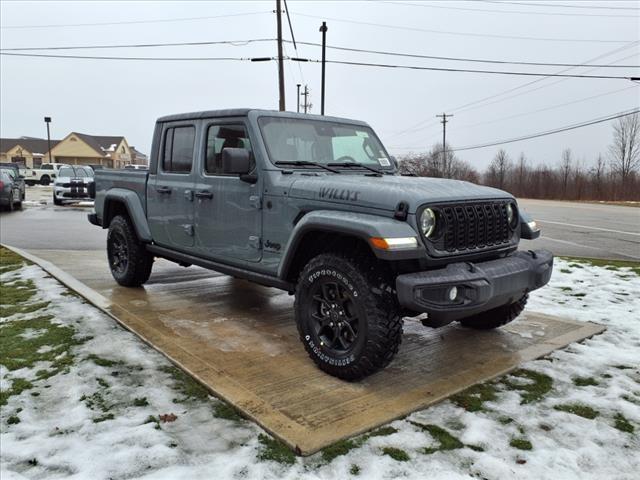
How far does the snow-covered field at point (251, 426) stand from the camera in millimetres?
2633

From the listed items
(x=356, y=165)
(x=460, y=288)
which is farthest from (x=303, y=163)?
(x=460, y=288)

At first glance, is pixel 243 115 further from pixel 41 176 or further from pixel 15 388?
pixel 41 176

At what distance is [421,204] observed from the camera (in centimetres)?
337

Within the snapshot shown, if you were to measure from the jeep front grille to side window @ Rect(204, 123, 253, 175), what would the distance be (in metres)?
1.88

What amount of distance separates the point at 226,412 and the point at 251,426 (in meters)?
0.24

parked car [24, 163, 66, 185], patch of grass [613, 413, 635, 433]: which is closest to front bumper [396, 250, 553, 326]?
patch of grass [613, 413, 635, 433]

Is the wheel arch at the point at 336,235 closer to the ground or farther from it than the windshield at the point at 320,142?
closer to the ground

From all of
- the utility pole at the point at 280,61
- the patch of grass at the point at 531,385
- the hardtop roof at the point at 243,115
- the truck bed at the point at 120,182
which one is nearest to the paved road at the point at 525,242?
the truck bed at the point at 120,182

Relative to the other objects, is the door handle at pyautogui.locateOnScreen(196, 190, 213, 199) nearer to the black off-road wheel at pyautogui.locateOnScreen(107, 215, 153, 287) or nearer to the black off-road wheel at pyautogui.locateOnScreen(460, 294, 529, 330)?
the black off-road wheel at pyautogui.locateOnScreen(107, 215, 153, 287)

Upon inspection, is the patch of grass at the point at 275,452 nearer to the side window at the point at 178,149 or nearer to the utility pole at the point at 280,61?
the side window at the point at 178,149

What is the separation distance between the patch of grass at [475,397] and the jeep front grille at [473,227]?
935 mm

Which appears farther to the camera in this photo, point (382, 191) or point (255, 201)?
point (255, 201)

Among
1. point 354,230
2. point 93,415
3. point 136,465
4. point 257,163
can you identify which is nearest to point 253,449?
point 136,465

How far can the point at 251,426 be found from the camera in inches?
120
